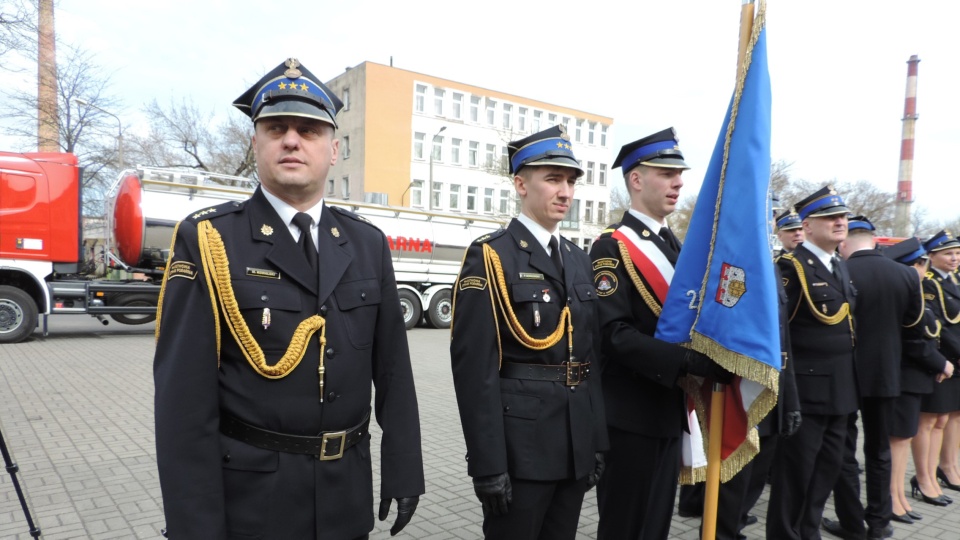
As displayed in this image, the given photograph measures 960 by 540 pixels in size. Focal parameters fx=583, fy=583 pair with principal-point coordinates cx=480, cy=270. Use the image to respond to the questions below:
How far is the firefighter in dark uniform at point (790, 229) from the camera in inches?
181

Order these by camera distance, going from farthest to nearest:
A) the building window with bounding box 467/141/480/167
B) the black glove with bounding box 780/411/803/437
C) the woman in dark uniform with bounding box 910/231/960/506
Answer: the building window with bounding box 467/141/480/167, the woman in dark uniform with bounding box 910/231/960/506, the black glove with bounding box 780/411/803/437

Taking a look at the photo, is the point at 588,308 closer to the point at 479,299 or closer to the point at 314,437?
the point at 479,299

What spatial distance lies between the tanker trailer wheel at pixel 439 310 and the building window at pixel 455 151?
84.1ft

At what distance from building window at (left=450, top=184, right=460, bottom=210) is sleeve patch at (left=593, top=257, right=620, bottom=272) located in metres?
37.6

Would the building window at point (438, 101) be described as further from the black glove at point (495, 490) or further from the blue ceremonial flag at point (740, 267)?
the black glove at point (495, 490)

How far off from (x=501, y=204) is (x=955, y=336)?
3766 cm

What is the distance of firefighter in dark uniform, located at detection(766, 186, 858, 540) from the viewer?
348cm

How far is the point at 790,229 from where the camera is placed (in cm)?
462

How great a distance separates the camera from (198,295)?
65.2 inches

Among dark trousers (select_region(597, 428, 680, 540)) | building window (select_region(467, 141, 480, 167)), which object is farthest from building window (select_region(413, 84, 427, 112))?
dark trousers (select_region(597, 428, 680, 540))

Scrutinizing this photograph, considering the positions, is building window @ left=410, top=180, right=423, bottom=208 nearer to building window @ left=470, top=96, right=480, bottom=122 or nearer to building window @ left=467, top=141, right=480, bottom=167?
building window @ left=467, top=141, right=480, bottom=167

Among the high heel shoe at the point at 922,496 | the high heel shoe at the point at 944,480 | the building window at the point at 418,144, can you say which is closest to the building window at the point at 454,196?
the building window at the point at 418,144

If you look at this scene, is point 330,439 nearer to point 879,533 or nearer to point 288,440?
point 288,440

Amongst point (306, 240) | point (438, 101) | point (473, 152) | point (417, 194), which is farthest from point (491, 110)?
point (306, 240)
